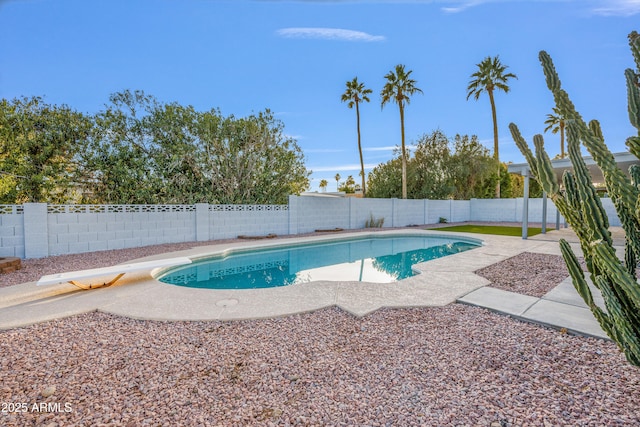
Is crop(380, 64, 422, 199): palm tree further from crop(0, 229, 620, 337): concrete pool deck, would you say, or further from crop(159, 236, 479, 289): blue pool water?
crop(0, 229, 620, 337): concrete pool deck

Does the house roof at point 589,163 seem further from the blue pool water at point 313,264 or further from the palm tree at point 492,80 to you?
the palm tree at point 492,80

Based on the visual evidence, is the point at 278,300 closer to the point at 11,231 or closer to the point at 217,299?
Answer: the point at 217,299

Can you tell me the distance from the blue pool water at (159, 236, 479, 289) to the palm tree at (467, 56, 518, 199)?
16.5m

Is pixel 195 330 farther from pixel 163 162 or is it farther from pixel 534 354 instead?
pixel 163 162

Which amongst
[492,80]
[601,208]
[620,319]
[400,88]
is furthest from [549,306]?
[492,80]

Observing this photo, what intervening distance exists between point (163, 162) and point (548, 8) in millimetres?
13583

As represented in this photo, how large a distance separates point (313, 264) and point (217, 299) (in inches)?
176

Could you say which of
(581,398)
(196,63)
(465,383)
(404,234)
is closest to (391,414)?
(465,383)

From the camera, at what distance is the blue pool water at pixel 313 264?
23.7 feet

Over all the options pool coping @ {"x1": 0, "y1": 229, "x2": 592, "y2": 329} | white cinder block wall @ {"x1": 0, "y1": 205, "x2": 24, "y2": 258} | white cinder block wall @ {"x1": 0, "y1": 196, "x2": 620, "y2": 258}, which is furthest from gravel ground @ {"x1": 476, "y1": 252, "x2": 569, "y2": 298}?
white cinder block wall @ {"x1": 0, "y1": 205, "x2": 24, "y2": 258}

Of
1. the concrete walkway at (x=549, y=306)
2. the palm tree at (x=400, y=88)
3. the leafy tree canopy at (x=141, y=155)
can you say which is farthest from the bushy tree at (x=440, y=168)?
the concrete walkway at (x=549, y=306)

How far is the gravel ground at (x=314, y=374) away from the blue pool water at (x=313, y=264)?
3186mm

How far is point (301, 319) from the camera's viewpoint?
13.4ft

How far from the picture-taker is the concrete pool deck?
412 cm
